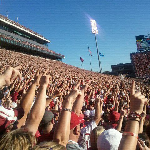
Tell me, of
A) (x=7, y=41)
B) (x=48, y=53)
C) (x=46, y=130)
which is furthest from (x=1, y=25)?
(x=46, y=130)

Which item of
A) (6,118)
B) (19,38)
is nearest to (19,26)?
(19,38)

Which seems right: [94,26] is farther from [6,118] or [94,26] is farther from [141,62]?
[6,118]

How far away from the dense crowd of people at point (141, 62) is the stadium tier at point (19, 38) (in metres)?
26.9

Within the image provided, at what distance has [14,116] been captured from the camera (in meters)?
1.74

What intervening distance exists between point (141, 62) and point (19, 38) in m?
35.7

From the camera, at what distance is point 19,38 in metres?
45.2

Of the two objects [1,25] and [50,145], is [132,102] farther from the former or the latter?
[1,25]

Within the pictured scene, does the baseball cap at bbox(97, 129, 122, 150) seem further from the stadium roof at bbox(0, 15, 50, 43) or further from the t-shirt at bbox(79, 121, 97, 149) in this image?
the stadium roof at bbox(0, 15, 50, 43)

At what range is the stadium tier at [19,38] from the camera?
37.2 meters

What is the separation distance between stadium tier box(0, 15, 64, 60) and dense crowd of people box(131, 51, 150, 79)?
88.3ft

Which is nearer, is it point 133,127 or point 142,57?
point 133,127

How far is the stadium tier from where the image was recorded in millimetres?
37219

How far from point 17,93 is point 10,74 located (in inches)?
131

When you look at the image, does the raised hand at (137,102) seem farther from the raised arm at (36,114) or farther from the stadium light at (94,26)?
the stadium light at (94,26)
